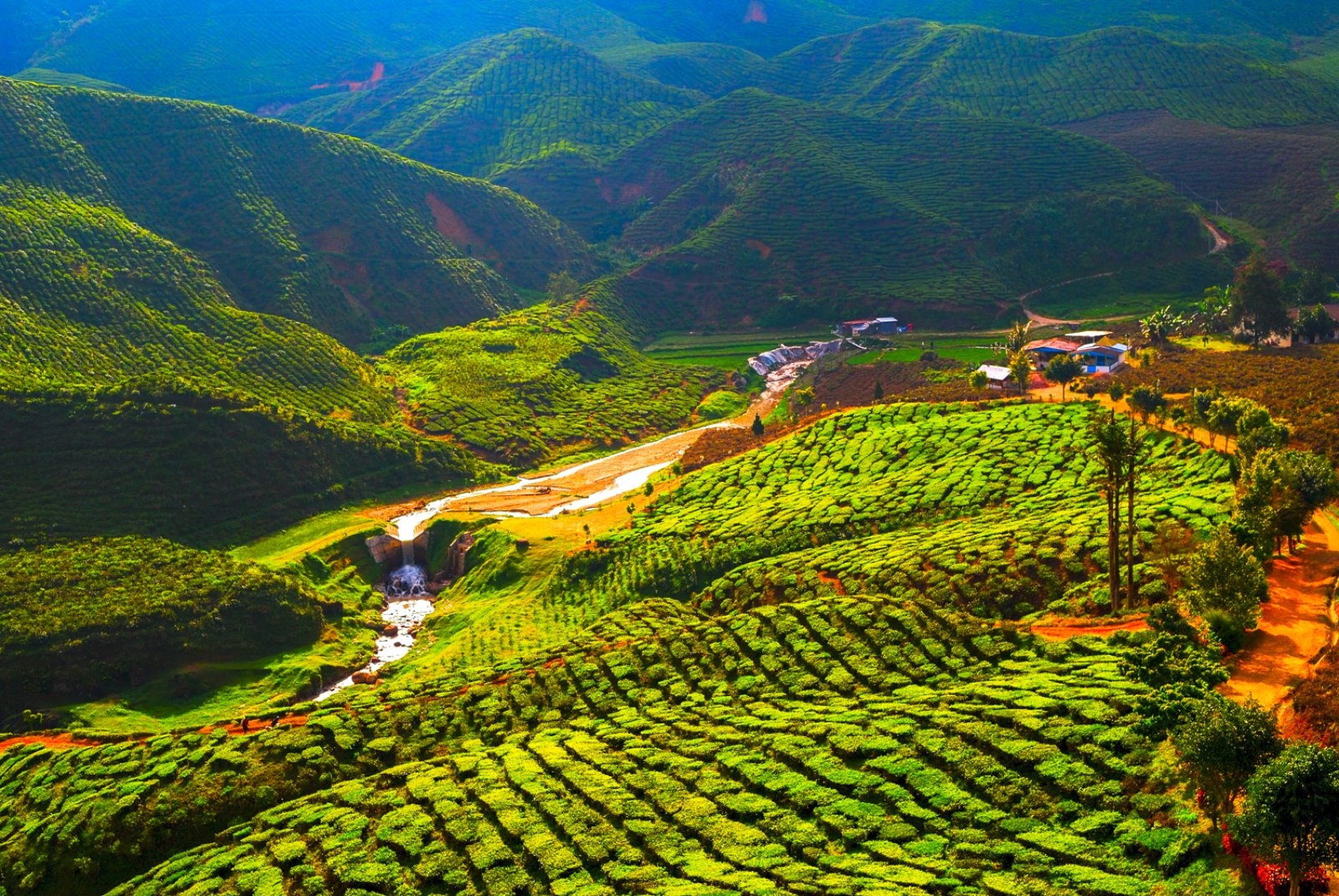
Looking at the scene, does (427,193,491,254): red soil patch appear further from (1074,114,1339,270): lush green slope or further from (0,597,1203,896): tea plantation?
(0,597,1203,896): tea plantation

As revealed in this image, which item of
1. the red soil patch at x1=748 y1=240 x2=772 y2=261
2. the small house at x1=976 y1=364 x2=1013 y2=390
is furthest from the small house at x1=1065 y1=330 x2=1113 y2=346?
the red soil patch at x1=748 y1=240 x2=772 y2=261

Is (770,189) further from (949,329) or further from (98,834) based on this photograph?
(98,834)

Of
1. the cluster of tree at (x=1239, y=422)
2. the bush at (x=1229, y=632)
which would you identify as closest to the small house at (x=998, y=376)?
the cluster of tree at (x=1239, y=422)

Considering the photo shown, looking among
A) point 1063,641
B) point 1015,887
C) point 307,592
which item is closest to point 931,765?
point 1015,887

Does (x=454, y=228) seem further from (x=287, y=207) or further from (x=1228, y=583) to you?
(x=1228, y=583)

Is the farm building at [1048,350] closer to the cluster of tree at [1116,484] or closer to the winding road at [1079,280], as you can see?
the winding road at [1079,280]

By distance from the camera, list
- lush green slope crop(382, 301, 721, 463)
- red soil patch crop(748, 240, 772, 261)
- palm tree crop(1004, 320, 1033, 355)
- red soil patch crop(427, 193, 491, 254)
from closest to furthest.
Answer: lush green slope crop(382, 301, 721, 463) < palm tree crop(1004, 320, 1033, 355) < red soil patch crop(748, 240, 772, 261) < red soil patch crop(427, 193, 491, 254)

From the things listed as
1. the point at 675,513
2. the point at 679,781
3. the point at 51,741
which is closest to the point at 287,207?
the point at 675,513
